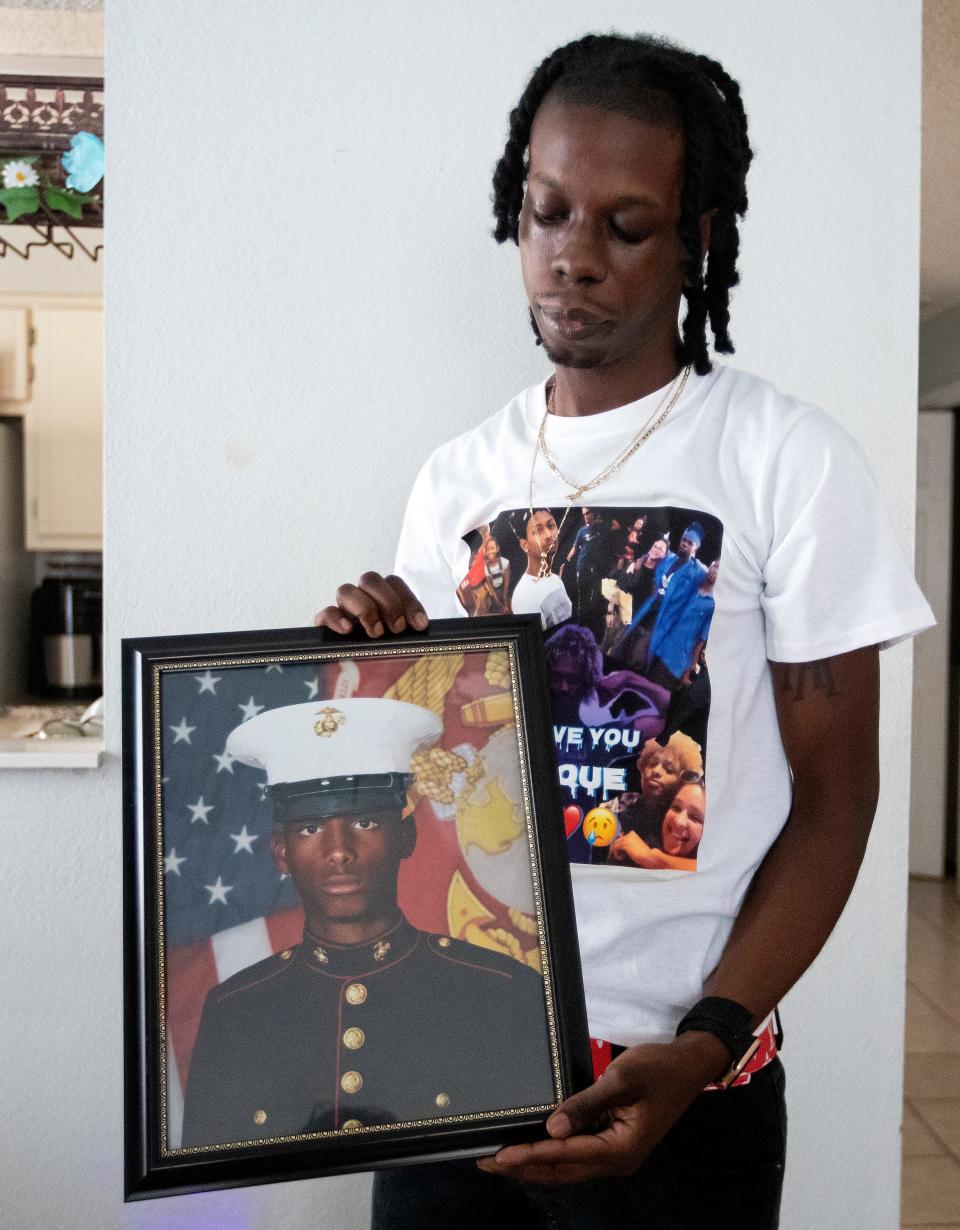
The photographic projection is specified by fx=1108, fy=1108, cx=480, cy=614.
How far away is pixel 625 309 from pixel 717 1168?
674mm

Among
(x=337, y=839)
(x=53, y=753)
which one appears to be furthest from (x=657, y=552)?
(x=53, y=753)

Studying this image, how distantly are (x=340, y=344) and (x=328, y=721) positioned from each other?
74cm

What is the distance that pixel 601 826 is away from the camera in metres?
0.87

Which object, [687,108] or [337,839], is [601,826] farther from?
[687,108]

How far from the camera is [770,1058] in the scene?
2.97 ft

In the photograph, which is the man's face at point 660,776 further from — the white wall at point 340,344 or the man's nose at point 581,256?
the white wall at point 340,344

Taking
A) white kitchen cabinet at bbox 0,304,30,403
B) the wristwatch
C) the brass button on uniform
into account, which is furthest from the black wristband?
white kitchen cabinet at bbox 0,304,30,403

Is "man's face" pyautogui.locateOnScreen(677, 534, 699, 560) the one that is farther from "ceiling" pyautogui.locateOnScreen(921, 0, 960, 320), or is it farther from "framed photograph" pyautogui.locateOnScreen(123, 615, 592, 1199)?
"ceiling" pyautogui.locateOnScreen(921, 0, 960, 320)

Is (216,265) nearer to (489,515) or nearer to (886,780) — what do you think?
(489,515)

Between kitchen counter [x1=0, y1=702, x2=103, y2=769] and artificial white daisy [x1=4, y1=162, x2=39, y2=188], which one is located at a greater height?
artificial white daisy [x1=4, y1=162, x2=39, y2=188]

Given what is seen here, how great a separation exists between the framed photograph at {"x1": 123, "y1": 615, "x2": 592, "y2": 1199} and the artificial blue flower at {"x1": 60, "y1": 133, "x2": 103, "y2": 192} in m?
1.43

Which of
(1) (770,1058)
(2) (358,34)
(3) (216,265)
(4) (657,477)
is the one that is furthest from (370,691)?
(2) (358,34)

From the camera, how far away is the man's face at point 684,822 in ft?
2.81

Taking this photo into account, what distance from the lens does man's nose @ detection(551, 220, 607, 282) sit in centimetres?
84
